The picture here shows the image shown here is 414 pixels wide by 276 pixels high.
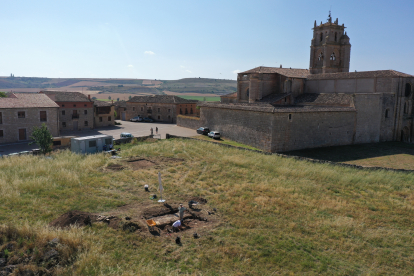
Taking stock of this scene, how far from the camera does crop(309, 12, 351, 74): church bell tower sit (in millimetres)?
42500

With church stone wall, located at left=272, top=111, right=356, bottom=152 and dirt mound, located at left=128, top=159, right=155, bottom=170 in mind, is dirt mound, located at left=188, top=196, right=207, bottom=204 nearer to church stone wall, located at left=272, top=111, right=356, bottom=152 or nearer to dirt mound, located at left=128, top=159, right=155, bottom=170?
dirt mound, located at left=128, top=159, right=155, bottom=170

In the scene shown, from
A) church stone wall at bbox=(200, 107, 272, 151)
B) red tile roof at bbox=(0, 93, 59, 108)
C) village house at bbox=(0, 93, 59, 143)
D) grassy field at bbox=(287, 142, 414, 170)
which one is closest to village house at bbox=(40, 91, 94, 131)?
red tile roof at bbox=(0, 93, 59, 108)

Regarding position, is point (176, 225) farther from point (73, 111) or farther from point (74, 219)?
point (73, 111)

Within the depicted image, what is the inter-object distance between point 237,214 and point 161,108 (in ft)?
145

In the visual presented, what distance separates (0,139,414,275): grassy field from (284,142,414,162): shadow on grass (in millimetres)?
5475

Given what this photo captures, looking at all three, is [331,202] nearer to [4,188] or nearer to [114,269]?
[114,269]

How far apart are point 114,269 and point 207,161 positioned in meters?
13.9

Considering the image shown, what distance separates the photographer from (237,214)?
40.0 ft

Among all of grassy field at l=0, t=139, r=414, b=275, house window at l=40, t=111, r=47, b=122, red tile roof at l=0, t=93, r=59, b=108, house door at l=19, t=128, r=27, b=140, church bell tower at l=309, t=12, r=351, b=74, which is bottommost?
grassy field at l=0, t=139, r=414, b=275

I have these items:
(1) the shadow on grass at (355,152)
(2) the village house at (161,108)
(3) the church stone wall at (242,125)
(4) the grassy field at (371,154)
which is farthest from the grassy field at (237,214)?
(2) the village house at (161,108)

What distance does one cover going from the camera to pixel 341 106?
32.7 metres

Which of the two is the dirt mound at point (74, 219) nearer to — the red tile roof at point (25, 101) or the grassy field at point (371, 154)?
the grassy field at point (371, 154)

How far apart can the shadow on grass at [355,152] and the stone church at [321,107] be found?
109cm

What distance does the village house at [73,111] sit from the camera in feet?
140
